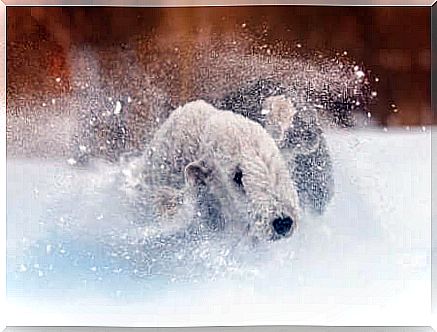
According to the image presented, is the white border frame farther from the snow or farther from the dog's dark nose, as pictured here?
the dog's dark nose

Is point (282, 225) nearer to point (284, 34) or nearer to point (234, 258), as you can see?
point (234, 258)

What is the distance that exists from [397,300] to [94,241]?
3.13ft

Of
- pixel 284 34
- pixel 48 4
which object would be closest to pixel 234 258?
pixel 284 34

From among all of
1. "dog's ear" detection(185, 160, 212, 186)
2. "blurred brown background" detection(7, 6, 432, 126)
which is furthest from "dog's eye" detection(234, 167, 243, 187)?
"blurred brown background" detection(7, 6, 432, 126)

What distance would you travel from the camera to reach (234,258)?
160 centimetres

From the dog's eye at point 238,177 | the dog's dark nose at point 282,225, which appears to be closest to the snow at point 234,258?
the dog's dark nose at point 282,225

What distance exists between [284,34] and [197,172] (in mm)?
503

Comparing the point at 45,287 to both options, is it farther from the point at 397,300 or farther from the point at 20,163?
the point at 397,300

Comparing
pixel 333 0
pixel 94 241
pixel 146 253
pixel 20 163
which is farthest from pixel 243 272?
pixel 333 0

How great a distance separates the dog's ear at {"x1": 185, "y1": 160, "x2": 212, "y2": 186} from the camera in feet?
5.23

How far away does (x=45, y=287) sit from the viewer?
1.60 m

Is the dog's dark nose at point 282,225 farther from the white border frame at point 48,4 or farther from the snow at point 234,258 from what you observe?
the white border frame at point 48,4

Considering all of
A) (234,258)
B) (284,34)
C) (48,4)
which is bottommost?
(234,258)

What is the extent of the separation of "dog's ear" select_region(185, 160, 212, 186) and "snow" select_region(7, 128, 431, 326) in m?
0.18
